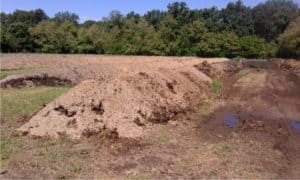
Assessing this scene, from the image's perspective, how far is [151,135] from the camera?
1145 cm

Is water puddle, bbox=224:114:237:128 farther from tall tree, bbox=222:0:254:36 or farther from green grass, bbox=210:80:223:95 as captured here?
tall tree, bbox=222:0:254:36

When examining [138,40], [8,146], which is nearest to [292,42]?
[138,40]

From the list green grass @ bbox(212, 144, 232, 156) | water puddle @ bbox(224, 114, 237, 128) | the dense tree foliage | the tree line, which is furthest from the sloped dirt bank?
the tree line

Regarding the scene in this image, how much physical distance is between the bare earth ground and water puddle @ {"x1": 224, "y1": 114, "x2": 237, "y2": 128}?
30 millimetres

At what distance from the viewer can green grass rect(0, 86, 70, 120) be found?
46.8 feet

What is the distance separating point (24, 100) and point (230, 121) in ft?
24.5

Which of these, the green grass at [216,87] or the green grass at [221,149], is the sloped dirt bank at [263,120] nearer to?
the green grass at [216,87]

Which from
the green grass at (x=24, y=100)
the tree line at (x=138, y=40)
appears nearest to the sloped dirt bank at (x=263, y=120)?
the green grass at (x=24, y=100)

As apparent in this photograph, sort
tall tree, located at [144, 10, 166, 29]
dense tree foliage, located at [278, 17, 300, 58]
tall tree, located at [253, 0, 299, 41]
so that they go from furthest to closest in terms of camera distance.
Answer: tall tree, located at [253, 0, 299, 41] → tall tree, located at [144, 10, 166, 29] → dense tree foliage, located at [278, 17, 300, 58]

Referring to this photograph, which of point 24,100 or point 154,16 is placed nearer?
point 24,100

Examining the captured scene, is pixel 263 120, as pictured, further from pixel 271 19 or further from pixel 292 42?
pixel 271 19

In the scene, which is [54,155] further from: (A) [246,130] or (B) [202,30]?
(B) [202,30]

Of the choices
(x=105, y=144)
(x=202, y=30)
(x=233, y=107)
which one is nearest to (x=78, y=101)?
(x=105, y=144)

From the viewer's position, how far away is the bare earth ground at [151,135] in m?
8.93
